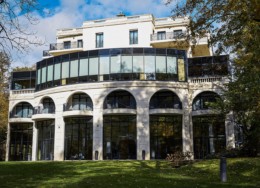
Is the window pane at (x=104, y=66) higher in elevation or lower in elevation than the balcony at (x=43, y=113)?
higher

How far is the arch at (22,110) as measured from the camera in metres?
45.0

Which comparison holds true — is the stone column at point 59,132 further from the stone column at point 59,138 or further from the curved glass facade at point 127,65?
the curved glass facade at point 127,65

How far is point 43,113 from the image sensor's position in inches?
1565

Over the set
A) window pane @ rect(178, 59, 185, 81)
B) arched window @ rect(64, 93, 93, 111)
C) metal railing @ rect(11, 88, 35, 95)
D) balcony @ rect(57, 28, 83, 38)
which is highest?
balcony @ rect(57, 28, 83, 38)

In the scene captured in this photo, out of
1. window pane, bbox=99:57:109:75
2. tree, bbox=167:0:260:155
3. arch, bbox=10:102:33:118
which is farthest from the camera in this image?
arch, bbox=10:102:33:118

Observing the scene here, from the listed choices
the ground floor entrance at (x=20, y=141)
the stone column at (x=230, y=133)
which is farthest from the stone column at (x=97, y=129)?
the stone column at (x=230, y=133)

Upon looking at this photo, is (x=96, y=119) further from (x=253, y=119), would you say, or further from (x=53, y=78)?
(x=253, y=119)

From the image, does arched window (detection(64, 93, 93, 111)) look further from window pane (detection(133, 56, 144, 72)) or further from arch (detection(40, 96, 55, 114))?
window pane (detection(133, 56, 144, 72))

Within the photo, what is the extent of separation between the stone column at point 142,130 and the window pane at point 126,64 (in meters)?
3.67

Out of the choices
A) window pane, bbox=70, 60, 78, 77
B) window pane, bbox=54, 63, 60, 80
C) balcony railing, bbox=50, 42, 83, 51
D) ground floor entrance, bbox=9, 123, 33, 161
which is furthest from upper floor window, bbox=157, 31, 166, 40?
ground floor entrance, bbox=9, 123, 33, 161

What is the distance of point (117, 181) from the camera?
544 inches

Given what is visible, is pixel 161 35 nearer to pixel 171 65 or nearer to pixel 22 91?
pixel 171 65

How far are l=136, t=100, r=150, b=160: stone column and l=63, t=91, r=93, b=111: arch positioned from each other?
546 cm

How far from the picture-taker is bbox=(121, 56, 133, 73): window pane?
122ft
